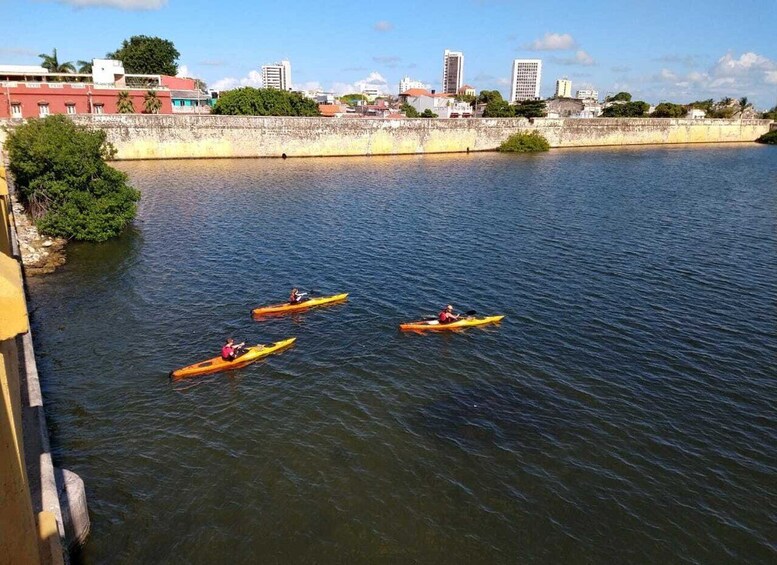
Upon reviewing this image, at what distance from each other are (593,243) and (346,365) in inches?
975

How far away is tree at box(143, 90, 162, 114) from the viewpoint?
75.0 meters

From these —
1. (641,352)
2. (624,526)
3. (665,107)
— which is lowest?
(624,526)

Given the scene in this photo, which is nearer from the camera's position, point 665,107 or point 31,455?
point 31,455

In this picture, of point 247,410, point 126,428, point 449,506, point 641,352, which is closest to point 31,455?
point 126,428

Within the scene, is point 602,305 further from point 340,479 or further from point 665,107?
point 665,107

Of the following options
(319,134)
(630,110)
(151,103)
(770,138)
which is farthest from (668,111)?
(151,103)

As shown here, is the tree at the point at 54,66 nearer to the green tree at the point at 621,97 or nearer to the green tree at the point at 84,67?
the green tree at the point at 84,67

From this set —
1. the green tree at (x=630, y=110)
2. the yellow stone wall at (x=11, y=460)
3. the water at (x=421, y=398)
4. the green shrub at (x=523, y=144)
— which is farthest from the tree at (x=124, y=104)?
the green tree at (x=630, y=110)

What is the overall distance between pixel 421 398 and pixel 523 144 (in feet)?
276

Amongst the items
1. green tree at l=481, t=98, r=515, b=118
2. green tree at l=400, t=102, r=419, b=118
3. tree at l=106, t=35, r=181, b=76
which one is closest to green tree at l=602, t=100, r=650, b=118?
green tree at l=481, t=98, r=515, b=118

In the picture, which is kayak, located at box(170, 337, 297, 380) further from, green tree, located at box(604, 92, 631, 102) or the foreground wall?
green tree, located at box(604, 92, 631, 102)

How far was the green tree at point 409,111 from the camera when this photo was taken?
4564 inches

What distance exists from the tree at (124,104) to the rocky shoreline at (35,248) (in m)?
40.2

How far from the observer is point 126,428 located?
1811 centimetres
